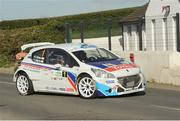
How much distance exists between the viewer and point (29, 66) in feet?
58.0

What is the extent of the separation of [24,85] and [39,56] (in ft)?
3.32

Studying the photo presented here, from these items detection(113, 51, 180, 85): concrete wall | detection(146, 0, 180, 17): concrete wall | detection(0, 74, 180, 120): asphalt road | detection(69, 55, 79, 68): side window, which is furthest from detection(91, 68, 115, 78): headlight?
detection(146, 0, 180, 17): concrete wall

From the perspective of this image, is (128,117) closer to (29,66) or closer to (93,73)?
(93,73)

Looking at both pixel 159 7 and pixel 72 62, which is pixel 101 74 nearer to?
pixel 72 62

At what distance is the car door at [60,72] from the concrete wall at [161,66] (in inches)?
191

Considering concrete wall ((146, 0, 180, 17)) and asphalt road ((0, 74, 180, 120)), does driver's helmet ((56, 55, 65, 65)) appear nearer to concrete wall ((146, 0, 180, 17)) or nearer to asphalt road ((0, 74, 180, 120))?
asphalt road ((0, 74, 180, 120))

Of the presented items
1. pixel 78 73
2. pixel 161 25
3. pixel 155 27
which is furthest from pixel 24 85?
pixel 155 27

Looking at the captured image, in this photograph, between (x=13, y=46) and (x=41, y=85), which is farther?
(x=13, y=46)

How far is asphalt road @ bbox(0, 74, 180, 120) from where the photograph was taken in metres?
12.6

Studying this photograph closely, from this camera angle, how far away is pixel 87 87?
15.8 meters

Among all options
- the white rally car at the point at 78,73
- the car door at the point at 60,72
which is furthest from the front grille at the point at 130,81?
the car door at the point at 60,72

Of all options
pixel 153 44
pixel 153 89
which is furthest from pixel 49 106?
pixel 153 44

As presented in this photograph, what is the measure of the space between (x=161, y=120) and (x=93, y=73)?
4391 mm

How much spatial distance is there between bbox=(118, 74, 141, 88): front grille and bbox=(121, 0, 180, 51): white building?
1061 cm
